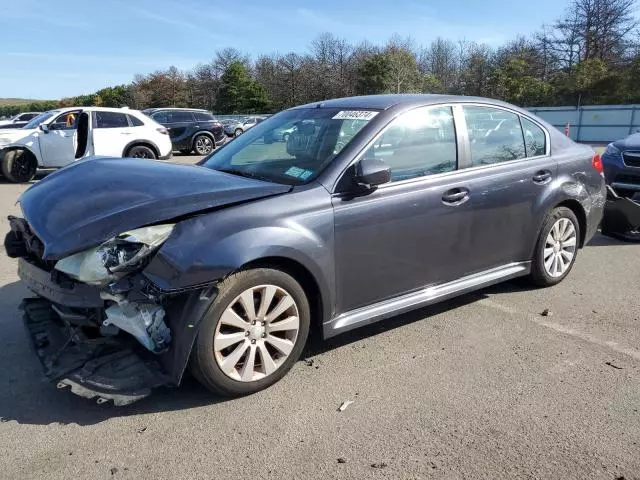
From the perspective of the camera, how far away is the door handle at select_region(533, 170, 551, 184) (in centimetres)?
459

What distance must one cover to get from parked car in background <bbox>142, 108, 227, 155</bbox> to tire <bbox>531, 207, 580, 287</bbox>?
17.2 meters

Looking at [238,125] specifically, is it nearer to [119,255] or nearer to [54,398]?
[54,398]

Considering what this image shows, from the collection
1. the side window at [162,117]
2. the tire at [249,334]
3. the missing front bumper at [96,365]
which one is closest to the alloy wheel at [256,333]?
the tire at [249,334]

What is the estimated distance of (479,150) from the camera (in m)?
4.27

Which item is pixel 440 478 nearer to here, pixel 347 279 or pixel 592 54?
pixel 347 279

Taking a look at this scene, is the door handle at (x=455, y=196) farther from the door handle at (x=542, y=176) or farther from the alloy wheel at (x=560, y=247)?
the alloy wheel at (x=560, y=247)

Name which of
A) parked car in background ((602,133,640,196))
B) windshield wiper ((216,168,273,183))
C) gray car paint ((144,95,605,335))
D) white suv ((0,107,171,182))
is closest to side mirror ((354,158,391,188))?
Answer: gray car paint ((144,95,605,335))

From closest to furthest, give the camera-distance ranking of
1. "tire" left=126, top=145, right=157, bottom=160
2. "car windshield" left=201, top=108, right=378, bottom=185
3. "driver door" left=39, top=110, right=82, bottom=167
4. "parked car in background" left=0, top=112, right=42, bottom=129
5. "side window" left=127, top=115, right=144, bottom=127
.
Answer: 1. "car windshield" left=201, top=108, right=378, bottom=185
2. "driver door" left=39, top=110, right=82, bottom=167
3. "tire" left=126, top=145, right=157, bottom=160
4. "side window" left=127, top=115, right=144, bottom=127
5. "parked car in background" left=0, top=112, right=42, bottom=129

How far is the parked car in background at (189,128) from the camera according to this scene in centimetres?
2036

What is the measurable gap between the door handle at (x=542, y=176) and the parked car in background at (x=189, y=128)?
56.8ft

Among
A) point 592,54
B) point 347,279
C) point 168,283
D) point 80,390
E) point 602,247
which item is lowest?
point 602,247

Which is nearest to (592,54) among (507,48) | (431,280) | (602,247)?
(507,48)

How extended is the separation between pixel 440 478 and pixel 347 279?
1348mm

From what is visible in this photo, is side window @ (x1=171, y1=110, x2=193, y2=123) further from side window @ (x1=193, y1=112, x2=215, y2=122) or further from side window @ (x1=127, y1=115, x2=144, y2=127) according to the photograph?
side window @ (x1=127, y1=115, x2=144, y2=127)
